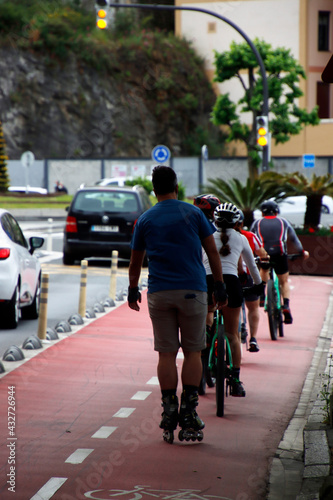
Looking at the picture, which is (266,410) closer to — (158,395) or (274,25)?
(158,395)

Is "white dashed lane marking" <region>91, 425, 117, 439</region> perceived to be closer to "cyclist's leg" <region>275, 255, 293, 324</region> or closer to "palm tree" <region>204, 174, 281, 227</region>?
"cyclist's leg" <region>275, 255, 293, 324</region>

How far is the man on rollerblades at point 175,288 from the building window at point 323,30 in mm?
52895

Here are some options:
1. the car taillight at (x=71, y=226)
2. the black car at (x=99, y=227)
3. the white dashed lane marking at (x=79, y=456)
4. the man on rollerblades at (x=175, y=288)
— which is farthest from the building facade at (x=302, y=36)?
the white dashed lane marking at (x=79, y=456)

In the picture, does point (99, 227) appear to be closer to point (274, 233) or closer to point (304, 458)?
point (274, 233)

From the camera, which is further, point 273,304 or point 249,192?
point 249,192

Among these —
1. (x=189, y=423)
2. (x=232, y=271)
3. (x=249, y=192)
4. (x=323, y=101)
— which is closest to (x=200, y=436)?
(x=189, y=423)

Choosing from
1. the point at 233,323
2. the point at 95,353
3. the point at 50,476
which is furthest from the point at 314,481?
the point at 95,353

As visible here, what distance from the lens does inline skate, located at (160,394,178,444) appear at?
20.1 feet

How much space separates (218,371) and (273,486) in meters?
1.70

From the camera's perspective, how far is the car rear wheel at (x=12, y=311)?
1134cm

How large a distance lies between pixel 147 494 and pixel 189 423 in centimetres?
116

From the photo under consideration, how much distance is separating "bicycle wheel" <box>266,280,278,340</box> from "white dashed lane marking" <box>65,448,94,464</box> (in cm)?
536

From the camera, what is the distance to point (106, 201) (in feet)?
66.7

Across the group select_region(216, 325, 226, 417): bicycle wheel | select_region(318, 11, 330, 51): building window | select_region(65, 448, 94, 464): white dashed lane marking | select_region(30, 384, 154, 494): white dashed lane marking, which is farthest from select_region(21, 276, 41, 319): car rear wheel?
select_region(318, 11, 330, 51): building window
